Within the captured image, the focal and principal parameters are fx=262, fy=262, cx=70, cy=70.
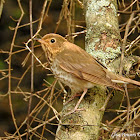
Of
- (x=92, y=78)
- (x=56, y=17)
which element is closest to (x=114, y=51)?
(x=92, y=78)

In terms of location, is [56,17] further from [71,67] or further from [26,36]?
[71,67]

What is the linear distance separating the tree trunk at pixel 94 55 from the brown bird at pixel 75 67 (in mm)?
95

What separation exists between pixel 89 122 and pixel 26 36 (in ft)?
8.88

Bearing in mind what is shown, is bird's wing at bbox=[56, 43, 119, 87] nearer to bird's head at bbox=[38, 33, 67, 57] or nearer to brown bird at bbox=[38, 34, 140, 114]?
brown bird at bbox=[38, 34, 140, 114]

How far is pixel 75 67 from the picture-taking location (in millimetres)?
2564

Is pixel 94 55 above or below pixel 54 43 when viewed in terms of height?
below

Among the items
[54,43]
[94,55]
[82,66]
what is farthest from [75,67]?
[54,43]

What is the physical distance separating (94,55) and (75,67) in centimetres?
23

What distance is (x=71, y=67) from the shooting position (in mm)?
A: 2576

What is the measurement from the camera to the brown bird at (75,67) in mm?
2420

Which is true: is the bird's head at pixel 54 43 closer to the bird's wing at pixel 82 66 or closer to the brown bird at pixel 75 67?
the brown bird at pixel 75 67

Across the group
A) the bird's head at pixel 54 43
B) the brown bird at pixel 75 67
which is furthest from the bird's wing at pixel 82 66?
the bird's head at pixel 54 43

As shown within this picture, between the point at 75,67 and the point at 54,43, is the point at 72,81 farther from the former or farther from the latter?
the point at 54,43

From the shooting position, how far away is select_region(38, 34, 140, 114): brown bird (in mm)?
2420
